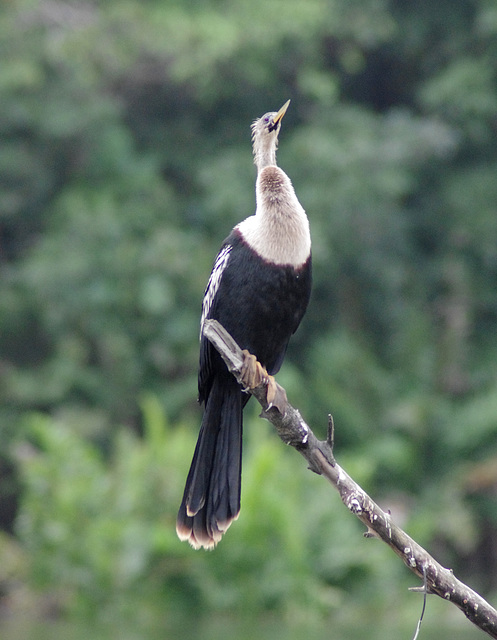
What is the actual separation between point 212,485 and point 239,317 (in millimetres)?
477

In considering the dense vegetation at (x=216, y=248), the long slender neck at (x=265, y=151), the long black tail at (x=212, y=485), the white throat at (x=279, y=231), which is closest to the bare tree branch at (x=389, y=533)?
the long black tail at (x=212, y=485)

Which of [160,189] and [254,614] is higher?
[160,189]

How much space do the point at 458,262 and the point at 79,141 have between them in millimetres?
3889

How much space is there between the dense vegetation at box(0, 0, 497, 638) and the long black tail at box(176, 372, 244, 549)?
4.05 metres

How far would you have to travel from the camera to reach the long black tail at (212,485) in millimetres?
2641

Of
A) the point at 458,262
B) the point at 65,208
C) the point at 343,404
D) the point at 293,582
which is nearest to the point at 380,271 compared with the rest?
the point at 458,262

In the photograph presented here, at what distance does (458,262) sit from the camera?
934 cm

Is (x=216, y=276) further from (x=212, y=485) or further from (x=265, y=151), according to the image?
(x=212, y=485)

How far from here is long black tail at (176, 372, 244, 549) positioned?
104 inches

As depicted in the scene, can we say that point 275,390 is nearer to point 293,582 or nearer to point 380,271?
point 293,582

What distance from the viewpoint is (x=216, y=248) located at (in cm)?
882

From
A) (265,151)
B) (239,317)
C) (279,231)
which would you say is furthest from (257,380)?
(265,151)

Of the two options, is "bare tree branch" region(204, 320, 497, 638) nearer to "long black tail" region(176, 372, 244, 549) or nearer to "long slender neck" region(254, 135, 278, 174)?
"long black tail" region(176, 372, 244, 549)

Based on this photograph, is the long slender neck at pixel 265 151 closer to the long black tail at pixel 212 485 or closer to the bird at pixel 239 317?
the bird at pixel 239 317
